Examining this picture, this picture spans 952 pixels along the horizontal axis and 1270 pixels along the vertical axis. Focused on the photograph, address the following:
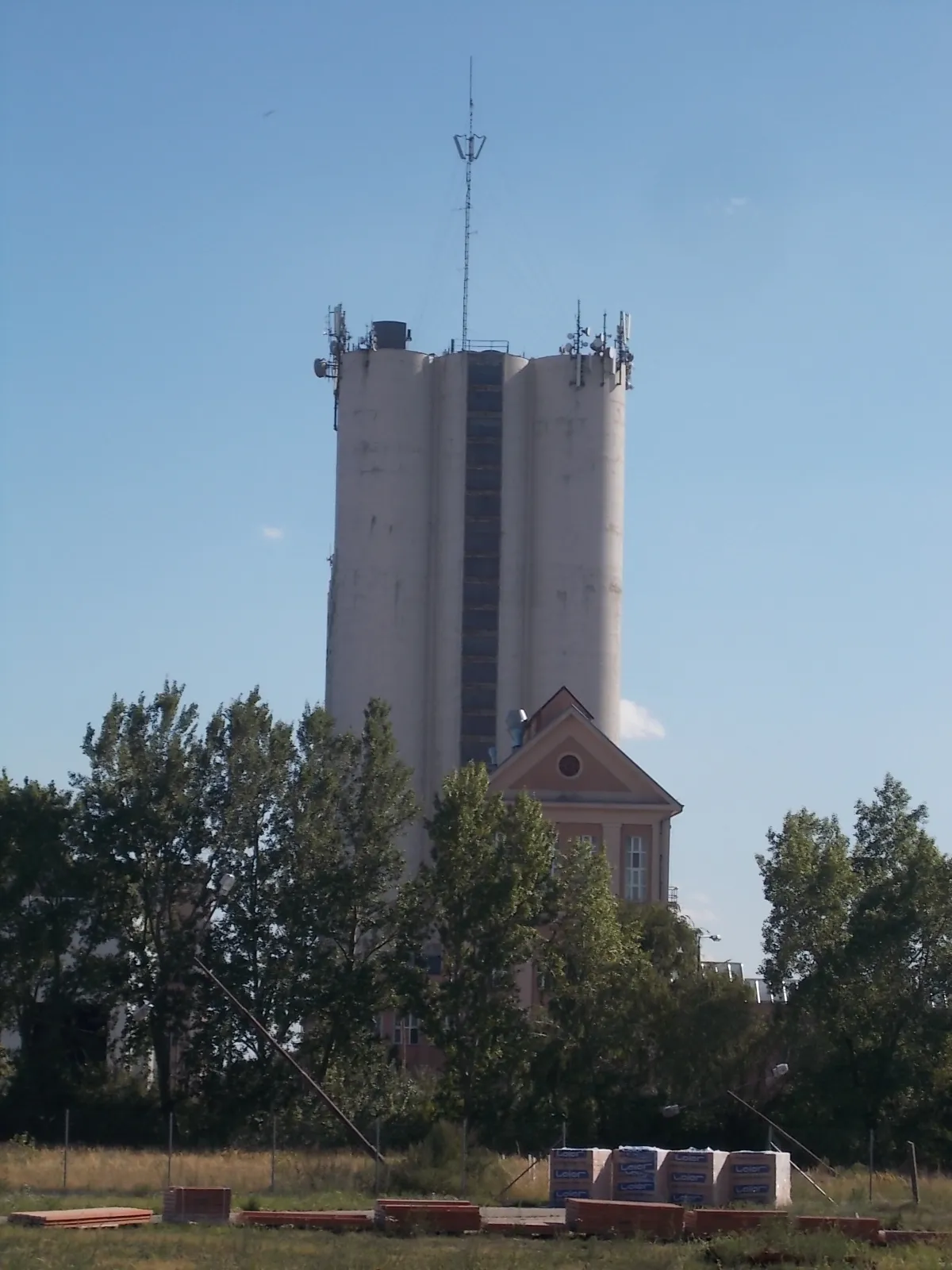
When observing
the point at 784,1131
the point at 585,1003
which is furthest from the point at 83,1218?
the point at 585,1003

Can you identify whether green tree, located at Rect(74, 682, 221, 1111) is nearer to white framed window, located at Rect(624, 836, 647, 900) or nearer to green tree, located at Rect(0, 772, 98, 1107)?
green tree, located at Rect(0, 772, 98, 1107)

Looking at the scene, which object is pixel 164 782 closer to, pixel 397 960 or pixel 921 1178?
pixel 397 960

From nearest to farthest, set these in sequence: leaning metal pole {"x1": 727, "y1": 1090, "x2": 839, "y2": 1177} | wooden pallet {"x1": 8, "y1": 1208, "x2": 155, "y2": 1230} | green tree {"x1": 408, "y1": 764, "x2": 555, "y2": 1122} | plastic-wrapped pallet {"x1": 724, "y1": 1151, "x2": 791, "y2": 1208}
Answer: wooden pallet {"x1": 8, "y1": 1208, "x2": 155, "y2": 1230} → plastic-wrapped pallet {"x1": 724, "y1": 1151, "x2": 791, "y2": 1208} → leaning metal pole {"x1": 727, "y1": 1090, "x2": 839, "y2": 1177} → green tree {"x1": 408, "y1": 764, "x2": 555, "y2": 1122}

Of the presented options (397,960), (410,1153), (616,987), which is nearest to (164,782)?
(397,960)

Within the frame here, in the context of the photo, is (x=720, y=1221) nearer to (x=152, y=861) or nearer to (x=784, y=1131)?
(x=784, y=1131)

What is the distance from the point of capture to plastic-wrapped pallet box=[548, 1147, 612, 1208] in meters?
38.0

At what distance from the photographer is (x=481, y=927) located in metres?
55.8

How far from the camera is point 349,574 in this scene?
10681 cm

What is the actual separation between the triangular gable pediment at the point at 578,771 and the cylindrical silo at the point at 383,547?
109ft

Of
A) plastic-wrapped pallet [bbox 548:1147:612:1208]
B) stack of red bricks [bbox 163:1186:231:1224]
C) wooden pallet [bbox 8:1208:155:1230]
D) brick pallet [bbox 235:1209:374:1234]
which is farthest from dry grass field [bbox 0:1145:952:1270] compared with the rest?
plastic-wrapped pallet [bbox 548:1147:612:1208]

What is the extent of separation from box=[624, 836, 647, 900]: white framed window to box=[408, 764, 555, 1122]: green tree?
1137 cm

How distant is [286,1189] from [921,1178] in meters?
16.3

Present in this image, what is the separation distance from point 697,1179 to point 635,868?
3310 centimetres

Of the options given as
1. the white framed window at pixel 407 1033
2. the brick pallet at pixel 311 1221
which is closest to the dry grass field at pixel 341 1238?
the brick pallet at pixel 311 1221
